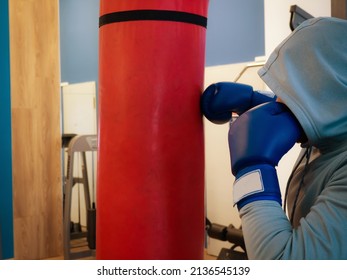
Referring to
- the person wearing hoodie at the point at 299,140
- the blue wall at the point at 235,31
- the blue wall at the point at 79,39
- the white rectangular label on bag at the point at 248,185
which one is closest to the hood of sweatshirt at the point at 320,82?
the person wearing hoodie at the point at 299,140

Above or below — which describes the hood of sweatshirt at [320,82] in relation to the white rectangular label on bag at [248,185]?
above

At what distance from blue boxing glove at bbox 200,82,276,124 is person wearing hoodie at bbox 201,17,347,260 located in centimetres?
17

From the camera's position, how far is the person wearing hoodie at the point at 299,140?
2.32 feet

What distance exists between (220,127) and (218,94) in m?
2.48

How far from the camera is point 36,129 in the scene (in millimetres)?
3520

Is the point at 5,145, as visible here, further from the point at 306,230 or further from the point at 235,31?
the point at 306,230

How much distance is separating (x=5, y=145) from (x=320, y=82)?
3.12 m

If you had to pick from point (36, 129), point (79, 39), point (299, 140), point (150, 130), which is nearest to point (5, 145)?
point (36, 129)

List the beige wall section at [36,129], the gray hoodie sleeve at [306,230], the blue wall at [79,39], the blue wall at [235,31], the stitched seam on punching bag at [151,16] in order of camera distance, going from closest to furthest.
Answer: the gray hoodie sleeve at [306,230] < the stitched seam on punching bag at [151,16] < the blue wall at [235,31] < the beige wall section at [36,129] < the blue wall at [79,39]

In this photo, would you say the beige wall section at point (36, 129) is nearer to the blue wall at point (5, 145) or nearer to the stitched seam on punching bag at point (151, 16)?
the blue wall at point (5, 145)

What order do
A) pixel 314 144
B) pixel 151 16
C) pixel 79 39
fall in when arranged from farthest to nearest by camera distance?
pixel 79 39 < pixel 151 16 < pixel 314 144

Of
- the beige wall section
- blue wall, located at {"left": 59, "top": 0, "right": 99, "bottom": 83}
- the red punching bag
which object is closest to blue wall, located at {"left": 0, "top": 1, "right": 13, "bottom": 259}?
the beige wall section

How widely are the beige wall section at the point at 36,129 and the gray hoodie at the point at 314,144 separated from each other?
9.56 ft
